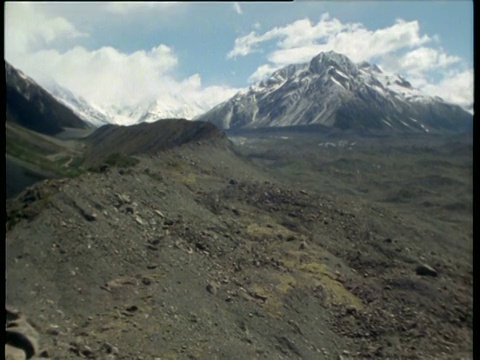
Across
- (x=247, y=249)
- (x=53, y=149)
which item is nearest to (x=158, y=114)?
(x=53, y=149)

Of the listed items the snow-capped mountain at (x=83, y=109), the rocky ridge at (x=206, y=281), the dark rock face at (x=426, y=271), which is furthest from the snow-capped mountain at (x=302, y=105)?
the dark rock face at (x=426, y=271)

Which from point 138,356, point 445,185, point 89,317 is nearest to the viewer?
point 138,356

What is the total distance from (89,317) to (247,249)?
8383mm

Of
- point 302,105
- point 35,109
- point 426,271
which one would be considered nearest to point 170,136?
point 426,271

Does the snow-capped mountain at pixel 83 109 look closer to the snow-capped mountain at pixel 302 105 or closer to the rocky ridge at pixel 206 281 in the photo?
the snow-capped mountain at pixel 302 105

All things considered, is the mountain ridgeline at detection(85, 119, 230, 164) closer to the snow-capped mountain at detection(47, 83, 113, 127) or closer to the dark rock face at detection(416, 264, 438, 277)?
the dark rock face at detection(416, 264, 438, 277)

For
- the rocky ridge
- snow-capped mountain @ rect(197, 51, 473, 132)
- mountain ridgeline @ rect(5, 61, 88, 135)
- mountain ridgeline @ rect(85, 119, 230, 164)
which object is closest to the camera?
the rocky ridge

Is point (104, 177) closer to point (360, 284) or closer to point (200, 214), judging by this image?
point (200, 214)

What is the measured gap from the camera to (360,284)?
835 inches

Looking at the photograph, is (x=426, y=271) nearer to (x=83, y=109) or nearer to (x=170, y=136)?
(x=170, y=136)

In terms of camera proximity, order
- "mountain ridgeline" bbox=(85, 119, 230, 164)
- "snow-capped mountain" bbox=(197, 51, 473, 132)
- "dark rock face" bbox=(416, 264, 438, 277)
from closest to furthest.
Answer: "dark rock face" bbox=(416, 264, 438, 277) < "mountain ridgeline" bbox=(85, 119, 230, 164) < "snow-capped mountain" bbox=(197, 51, 473, 132)

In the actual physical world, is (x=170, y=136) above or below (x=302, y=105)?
below

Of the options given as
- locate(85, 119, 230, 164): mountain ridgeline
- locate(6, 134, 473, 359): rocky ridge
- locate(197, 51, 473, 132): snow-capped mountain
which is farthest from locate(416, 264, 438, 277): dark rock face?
locate(197, 51, 473, 132): snow-capped mountain
